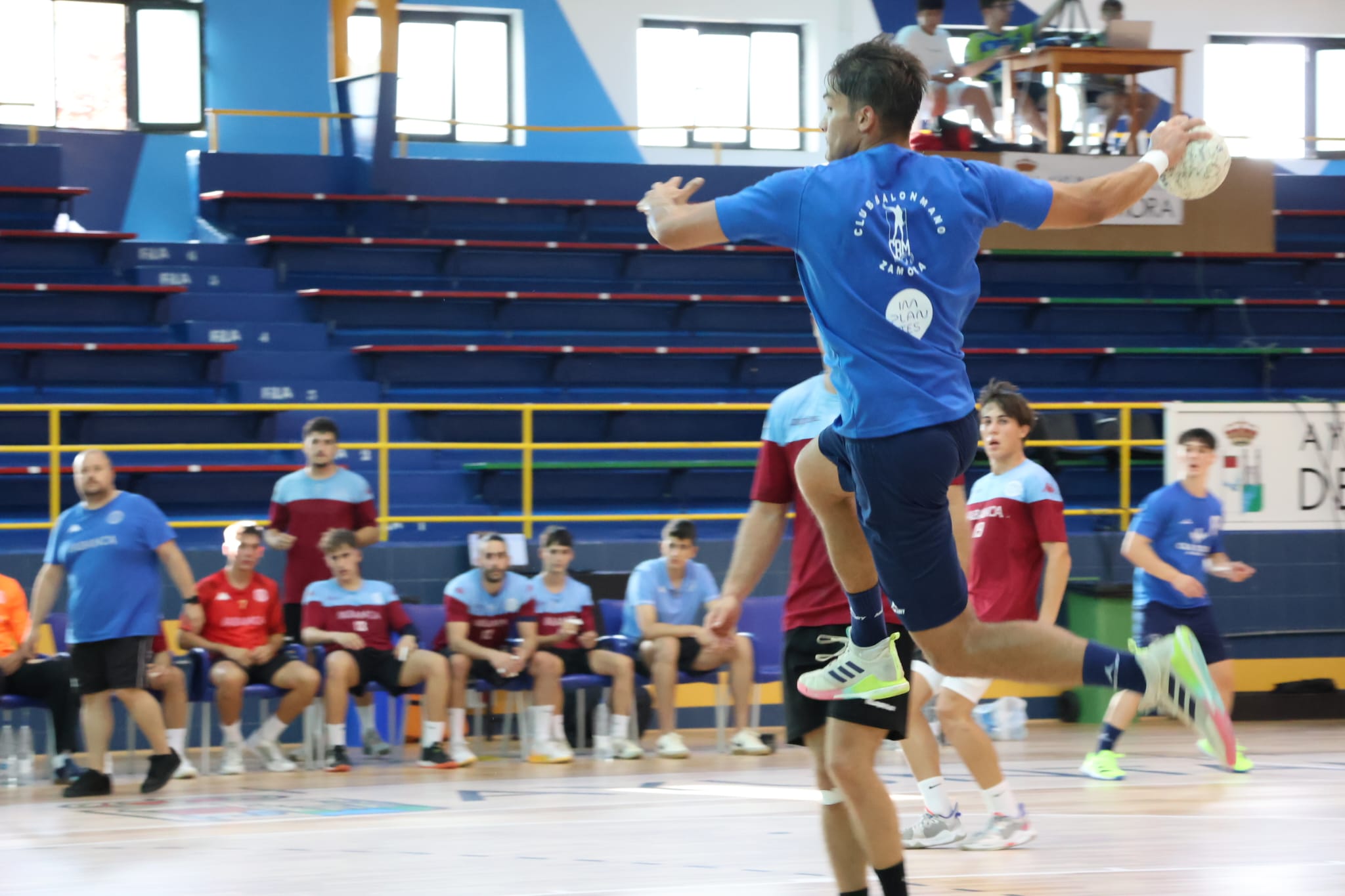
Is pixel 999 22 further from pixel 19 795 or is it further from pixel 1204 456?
pixel 19 795

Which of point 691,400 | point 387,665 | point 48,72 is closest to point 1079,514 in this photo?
point 691,400

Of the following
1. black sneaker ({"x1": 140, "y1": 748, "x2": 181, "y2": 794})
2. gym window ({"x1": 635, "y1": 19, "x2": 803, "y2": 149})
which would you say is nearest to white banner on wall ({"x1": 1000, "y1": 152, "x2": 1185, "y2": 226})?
gym window ({"x1": 635, "y1": 19, "x2": 803, "y2": 149})

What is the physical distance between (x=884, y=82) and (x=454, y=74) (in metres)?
14.6

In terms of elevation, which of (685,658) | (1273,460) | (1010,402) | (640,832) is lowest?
(640,832)

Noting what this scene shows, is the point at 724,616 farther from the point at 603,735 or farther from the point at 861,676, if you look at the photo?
the point at 603,735

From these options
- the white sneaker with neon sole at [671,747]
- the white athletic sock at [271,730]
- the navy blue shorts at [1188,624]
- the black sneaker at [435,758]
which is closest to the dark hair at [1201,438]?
the navy blue shorts at [1188,624]

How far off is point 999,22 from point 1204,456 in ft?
25.4

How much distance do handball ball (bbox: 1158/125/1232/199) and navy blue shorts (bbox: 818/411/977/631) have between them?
0.76 metres

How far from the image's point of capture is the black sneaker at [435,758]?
938cm

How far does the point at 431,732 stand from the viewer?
9.46 m

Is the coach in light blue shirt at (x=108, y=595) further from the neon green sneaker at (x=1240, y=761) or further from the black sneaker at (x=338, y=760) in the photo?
the neon green sneaker at (x=1240, y=761)

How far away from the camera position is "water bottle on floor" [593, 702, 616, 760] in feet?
32.3

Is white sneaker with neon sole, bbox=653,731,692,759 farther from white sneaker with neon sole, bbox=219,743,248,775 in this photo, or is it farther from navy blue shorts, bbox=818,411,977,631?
navy blue shorts, bbox=818,411,977,631

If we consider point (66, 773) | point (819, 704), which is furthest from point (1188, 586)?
point (66, 773)
